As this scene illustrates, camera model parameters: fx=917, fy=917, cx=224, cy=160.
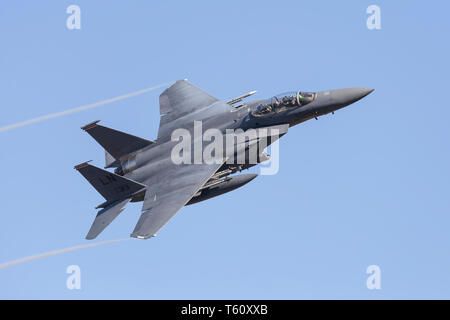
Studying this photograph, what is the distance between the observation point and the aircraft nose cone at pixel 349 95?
36.1 metres

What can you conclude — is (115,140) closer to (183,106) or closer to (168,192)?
(183,106)

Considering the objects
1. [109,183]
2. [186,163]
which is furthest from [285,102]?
[109,183]

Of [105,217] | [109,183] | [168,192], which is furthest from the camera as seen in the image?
[109,183]

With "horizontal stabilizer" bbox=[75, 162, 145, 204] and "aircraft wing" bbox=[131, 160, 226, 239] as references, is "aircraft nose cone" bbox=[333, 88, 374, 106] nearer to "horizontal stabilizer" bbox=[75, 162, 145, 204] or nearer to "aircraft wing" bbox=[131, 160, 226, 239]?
"aircraft wing" bbox=[131, 160, 226, 239]

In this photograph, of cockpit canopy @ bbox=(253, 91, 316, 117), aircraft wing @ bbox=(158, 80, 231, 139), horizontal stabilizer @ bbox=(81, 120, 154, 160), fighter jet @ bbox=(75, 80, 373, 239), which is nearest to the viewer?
fighter jet @ bbox=(75, 80, 373, 239)

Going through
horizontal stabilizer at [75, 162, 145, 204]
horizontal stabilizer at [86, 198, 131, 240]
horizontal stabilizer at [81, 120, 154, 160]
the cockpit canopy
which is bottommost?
horizontal stabilizer at [86, 198, 131, 240]

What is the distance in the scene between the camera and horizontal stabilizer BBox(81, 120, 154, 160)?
1499 inches

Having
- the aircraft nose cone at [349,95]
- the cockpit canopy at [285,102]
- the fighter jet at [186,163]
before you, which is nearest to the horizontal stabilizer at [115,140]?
the fighter jet at [186,163]

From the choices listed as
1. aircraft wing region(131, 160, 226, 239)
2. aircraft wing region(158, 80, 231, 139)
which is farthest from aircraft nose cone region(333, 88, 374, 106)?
aircraft wing region(131, 160, 226, 239)

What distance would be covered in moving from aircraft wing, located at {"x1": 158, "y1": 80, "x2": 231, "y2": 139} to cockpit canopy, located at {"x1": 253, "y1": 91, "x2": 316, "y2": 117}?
2.14 meters

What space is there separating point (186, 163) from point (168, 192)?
1.73m

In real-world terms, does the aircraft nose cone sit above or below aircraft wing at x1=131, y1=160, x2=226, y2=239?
above

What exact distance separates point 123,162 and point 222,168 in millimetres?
4595

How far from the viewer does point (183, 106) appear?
133ft
